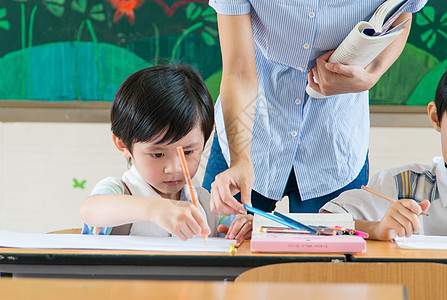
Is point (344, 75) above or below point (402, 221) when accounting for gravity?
above

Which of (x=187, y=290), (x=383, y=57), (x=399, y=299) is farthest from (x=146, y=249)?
(x=383, y=57)

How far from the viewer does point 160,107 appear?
1.53m

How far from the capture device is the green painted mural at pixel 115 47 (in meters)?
2.71

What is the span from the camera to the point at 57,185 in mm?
2867

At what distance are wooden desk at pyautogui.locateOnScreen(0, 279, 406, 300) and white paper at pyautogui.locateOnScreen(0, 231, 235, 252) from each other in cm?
58

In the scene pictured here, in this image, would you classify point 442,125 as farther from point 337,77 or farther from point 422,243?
point 422,243

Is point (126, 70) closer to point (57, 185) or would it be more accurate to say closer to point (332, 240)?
point (57, 185)

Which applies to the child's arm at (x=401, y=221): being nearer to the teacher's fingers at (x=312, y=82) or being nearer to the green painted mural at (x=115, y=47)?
the teacher's fingers at (x=312, y=82)

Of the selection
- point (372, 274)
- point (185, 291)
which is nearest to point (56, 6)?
point (372, 274)

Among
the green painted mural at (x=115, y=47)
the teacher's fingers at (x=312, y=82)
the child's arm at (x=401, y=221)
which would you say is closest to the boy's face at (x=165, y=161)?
the teacher's fingers at (x=312, y=82)

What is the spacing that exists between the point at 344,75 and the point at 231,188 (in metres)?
0.45

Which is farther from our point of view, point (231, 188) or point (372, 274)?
point (231, 188)

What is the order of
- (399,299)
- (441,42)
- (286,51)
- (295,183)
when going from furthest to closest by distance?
(441,42), (295,183), (286,51), (399,299)

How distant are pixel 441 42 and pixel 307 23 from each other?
1392 mm
